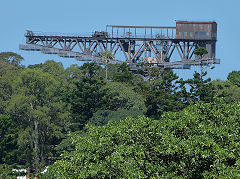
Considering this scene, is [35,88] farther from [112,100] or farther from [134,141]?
[134,141]

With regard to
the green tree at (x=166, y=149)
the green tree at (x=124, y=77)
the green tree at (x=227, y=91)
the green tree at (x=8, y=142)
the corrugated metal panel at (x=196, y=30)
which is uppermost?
the corrugated metal panel at (x=196, y=30)

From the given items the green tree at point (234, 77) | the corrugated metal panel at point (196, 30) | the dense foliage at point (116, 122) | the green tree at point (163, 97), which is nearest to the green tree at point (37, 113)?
the dense foliage at point (116, 122)

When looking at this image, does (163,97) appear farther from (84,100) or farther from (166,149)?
(166,149)

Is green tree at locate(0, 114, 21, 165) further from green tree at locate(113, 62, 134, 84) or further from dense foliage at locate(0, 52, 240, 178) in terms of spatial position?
green tree at locate(113, 62, 134, 84)

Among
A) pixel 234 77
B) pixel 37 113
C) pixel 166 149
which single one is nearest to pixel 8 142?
pixel 37 113

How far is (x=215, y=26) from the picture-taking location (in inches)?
3912

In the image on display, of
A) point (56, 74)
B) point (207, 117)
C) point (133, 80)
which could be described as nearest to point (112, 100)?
point (133, 80)

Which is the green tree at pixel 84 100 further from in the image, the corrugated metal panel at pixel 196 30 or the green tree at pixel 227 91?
the corrugated metal panel at pixel 196 30

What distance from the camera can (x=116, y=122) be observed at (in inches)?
1342

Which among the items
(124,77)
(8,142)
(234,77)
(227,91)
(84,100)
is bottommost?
(8,142)

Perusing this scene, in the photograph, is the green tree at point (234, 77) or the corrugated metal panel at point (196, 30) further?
the green tree at point (234, 77)

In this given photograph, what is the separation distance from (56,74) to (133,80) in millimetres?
12868

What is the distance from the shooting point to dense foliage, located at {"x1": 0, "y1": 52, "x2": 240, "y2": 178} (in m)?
28.7

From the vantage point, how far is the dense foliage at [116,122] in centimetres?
2873
